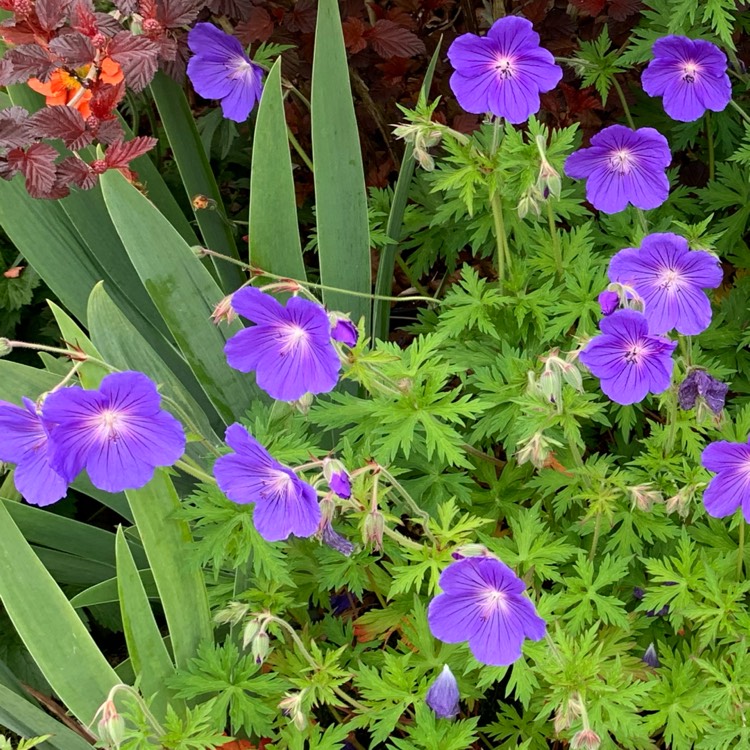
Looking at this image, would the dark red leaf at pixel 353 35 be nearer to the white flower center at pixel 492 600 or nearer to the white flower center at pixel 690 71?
the white flower center at pixel 690 71

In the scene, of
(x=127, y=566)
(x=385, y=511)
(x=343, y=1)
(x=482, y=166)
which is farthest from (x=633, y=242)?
(x=127, y=566)

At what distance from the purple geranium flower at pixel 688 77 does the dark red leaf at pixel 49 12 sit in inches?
36.6

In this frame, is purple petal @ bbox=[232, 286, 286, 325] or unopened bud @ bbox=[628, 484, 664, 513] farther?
unopened bud @ bbox=[628, 484, 664, 513]

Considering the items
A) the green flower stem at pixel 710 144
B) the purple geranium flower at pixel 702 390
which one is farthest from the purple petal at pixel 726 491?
the green flower stem at pixel 710 144

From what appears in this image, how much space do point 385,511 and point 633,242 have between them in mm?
649

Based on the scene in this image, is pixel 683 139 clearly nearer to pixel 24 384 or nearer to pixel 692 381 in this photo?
pixel 692 381

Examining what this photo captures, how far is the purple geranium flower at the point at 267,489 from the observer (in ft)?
3.24

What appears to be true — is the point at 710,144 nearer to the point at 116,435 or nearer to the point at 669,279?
the point at 669,279

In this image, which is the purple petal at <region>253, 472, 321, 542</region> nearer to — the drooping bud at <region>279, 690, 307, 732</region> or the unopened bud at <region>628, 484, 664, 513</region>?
the drooping bud at <region>279, 690, 307, 732</region>

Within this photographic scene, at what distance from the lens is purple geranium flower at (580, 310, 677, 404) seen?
108 centimetres

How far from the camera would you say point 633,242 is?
1.50 meters

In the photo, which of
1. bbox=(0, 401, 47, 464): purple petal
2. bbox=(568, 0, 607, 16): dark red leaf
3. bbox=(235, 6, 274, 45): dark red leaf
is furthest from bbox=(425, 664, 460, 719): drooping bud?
bbox=(568, 0, 607, 16): dark red leaf

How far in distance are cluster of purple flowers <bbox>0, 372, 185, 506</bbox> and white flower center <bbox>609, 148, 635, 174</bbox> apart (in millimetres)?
784

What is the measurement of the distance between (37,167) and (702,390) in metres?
1.01
